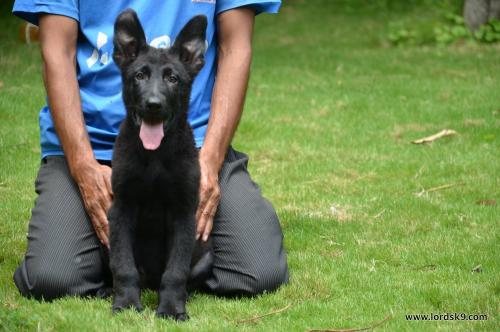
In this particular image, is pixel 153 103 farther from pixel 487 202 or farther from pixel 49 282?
pixel 487 202

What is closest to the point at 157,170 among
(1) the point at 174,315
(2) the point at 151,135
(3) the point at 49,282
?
(2) the point at 151,135

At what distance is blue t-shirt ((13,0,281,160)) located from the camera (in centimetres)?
487

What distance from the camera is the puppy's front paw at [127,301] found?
13.9 feet

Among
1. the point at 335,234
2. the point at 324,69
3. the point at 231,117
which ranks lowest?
the point at 324,69

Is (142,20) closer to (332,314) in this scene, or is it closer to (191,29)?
(191,29)

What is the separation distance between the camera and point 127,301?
4.24 metres

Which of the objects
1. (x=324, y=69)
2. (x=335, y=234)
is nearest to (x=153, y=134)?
(x=335, y=234)

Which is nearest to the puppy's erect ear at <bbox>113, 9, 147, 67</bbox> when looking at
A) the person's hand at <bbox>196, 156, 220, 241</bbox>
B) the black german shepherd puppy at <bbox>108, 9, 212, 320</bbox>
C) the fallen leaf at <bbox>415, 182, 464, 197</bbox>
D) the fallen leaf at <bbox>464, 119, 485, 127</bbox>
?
the black german shepherd puppy at <bbox>108, 9, 212, 320</bbox>

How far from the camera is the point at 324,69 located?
1194cm

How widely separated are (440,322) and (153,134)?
1575 millimetres

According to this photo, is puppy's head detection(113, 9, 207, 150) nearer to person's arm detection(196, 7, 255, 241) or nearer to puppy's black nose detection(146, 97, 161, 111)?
puppy's black nose detection(146, 97, 161, 111)

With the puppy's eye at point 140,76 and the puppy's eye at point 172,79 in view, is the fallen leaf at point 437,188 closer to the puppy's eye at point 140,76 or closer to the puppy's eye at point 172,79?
the puppy's eye at point 172,79

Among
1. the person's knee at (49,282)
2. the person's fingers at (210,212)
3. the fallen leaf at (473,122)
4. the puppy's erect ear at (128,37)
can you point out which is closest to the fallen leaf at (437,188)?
the fallen leaf at (473,122)

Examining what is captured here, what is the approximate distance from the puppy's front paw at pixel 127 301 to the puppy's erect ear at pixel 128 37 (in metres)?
1.07
